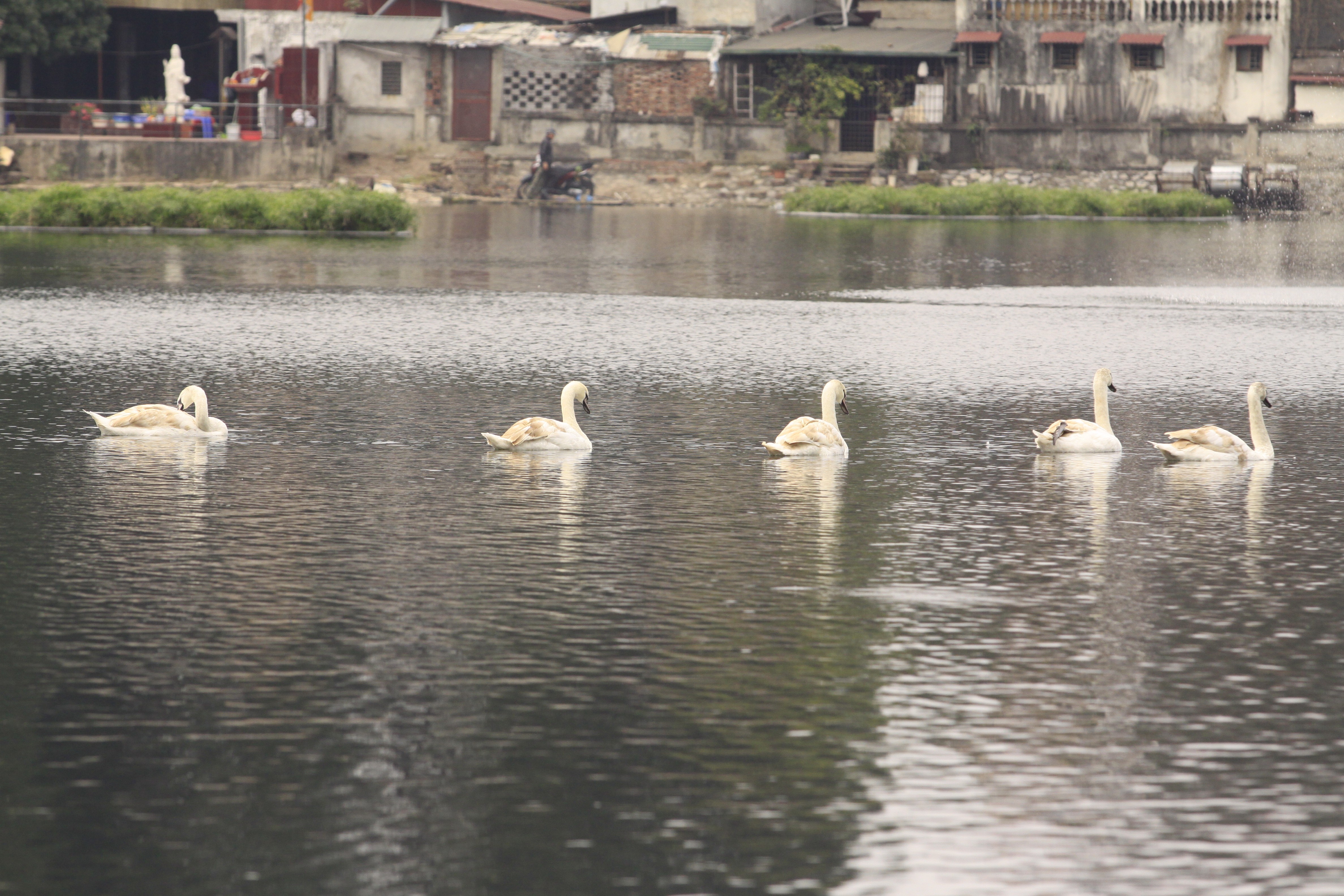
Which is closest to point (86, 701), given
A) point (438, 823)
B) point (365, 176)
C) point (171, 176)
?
point (438, 823)

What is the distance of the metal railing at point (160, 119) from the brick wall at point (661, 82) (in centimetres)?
952

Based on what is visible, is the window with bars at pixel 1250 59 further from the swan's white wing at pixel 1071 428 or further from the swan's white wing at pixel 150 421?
the swan's white wing at pixel 150 421

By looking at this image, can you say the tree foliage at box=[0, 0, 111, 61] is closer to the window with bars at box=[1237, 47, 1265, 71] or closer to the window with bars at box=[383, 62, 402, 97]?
the window with bars at box=[383, 62, 402, 97]

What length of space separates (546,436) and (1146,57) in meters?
48.9

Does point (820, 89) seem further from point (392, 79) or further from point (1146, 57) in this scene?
point (392, 79)

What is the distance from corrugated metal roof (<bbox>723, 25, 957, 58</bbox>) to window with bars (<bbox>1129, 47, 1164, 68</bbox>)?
218 inches

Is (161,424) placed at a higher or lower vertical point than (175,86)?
lower

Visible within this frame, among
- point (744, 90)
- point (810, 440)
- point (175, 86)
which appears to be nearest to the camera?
point (810, 440)

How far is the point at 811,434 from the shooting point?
49.5ft

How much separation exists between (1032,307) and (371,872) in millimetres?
23440

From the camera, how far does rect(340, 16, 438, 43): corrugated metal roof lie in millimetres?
61531

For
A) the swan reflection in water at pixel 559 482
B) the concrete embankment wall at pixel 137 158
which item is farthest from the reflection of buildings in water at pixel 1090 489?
the concrete embankment wall at pixel 137 158

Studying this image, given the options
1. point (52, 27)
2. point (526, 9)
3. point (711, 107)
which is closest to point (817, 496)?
point (52, 27)

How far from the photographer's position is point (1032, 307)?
28.7 meters
